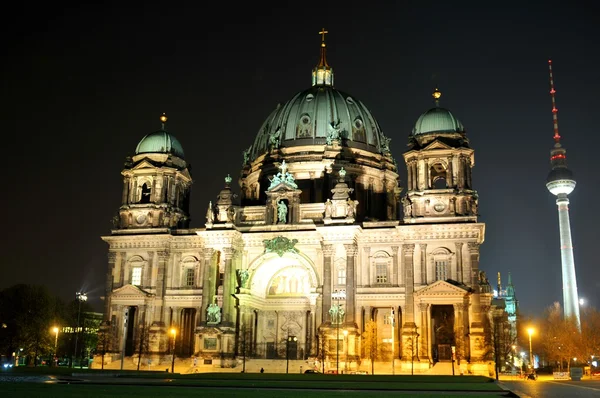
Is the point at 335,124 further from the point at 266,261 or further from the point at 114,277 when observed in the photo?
the point at 114,277

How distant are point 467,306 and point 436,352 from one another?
29.9 ft

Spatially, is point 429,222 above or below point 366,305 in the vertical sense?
above

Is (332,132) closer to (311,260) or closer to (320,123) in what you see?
(320,123)

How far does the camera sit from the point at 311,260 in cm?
7506

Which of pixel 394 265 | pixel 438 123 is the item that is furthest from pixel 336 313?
pixel 438 123

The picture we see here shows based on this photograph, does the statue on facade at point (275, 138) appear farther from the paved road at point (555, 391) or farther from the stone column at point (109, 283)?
the paved road at point (555, 391)

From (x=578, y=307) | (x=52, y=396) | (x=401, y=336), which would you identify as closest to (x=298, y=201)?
(x=401, y=336)

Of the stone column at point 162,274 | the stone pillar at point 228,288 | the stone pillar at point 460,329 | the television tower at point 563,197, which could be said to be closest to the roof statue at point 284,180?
the stone pillar at point 228,288

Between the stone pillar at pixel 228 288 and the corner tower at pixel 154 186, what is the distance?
9.73 metres

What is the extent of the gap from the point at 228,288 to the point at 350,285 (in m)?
12.8

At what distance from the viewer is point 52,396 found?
2605 cm

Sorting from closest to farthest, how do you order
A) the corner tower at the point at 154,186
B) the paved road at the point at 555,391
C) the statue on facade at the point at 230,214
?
the paved road at the point at 555,391
the statue on facade at the point at 230,214
the corner tower at the point at 154,186

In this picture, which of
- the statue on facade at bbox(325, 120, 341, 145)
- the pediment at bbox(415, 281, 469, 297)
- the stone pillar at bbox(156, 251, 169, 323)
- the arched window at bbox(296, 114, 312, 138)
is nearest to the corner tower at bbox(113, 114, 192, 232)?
the stone pillar at bbox(156, 251, 169, 323)

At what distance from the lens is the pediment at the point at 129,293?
77688 millimetres
